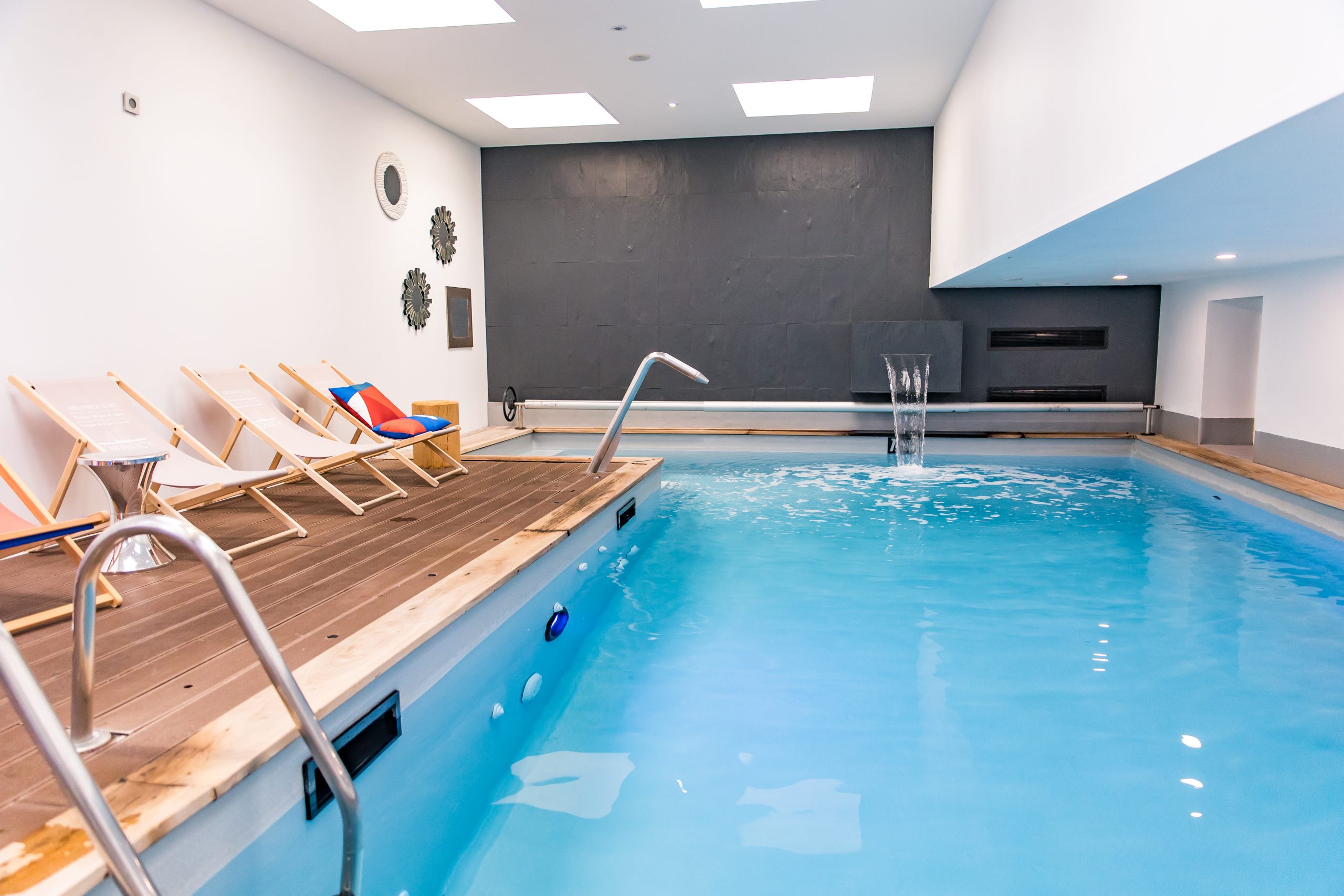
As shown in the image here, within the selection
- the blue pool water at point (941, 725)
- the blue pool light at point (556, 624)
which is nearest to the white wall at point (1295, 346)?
the blue pool water at point (941, 725)

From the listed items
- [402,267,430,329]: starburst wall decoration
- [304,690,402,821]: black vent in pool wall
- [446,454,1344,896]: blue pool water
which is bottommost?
[446,454,1344,896]: blue pool water

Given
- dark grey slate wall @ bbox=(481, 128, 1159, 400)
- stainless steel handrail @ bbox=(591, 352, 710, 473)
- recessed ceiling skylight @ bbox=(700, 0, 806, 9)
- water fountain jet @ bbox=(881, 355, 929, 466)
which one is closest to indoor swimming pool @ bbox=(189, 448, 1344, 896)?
stainless steel handrail @ bbox=(591, 352, 710, 473)

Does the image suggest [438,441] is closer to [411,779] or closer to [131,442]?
[131,442]

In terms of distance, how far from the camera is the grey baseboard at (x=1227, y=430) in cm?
723

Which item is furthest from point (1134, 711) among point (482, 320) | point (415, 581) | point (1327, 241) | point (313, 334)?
point (482, 320)

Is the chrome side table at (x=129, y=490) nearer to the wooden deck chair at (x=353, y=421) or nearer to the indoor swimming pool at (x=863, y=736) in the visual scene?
the indoor swimming pool at (x=863, y=736)

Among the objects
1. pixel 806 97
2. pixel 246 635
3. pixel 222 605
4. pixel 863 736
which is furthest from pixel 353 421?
pixel 806 97

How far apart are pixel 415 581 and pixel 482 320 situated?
21.8ft

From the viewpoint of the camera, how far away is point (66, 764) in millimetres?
986

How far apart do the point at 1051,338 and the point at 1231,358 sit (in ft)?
5.32

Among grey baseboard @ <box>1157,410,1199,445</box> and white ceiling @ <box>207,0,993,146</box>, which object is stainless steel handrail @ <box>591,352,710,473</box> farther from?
grey baseboard @ <box>1157,410,1199,445</box>

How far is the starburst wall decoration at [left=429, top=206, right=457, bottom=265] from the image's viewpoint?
7926 mm

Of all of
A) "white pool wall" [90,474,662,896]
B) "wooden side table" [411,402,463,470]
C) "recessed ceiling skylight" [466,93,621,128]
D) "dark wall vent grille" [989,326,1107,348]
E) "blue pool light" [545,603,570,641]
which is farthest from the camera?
"dark wall vent grille" [989,326,1107,348]

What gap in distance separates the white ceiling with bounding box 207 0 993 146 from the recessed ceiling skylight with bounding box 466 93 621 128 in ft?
0.46
